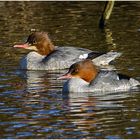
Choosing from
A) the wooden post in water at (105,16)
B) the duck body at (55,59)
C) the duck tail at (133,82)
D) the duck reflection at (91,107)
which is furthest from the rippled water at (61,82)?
the duck tail at (133,82)

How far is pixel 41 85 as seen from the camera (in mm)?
18375

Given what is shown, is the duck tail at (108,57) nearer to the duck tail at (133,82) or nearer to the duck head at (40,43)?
the duck head at (40,43)

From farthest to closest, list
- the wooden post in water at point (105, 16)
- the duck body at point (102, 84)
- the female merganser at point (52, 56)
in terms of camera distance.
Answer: the wooden post in water at point (105, 16)
the female merganser at point (52, 56)
the duck body at point (102, 84)

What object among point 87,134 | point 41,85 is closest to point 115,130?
point 87,134

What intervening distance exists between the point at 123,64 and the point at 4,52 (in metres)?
3.56

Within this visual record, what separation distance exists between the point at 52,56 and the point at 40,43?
0.61m

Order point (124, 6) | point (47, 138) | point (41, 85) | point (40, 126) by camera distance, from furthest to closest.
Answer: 1. point (124, 6)
2. point (41, 85)
3. point (40, 126)
4. point (47, 138)

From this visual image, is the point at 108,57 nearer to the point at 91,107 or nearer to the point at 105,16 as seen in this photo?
the point at 91,107

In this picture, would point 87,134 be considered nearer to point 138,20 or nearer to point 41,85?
point 41,85

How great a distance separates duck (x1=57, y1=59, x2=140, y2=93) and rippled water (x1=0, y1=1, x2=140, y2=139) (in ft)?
0.75

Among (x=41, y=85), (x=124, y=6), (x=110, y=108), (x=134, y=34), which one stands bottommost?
(x=124, y=6)

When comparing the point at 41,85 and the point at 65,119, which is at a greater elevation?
the point at 65,119

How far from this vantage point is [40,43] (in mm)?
21875

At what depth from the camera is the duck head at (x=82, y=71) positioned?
17594 mm
